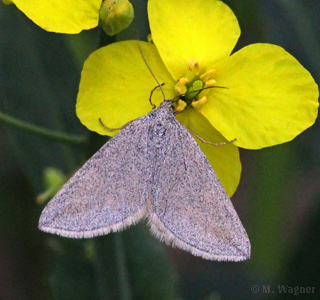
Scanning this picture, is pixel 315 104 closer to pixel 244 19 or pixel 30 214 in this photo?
pixel 244 19

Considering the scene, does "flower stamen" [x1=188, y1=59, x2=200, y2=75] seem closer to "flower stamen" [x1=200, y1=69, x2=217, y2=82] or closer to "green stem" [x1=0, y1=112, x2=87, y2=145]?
"flower stamen" [x1=200, y1=69, x2=217, y2=82]

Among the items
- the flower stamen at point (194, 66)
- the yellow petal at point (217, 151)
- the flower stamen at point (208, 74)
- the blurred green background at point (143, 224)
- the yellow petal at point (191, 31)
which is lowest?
the blurred green background at point (143, 224)

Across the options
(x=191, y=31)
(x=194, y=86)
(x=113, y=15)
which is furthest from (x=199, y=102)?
(x=113, y=15)

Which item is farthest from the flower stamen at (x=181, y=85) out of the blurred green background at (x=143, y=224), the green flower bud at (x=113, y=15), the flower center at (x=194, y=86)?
the blurred green background at (x=143, y=224)

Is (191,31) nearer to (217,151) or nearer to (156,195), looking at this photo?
(217,151)

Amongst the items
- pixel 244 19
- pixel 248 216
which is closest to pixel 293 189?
pixel 248 216

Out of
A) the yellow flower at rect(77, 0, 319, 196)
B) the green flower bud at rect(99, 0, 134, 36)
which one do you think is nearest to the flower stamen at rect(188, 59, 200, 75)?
the yellow flower at rect(77, 0, 319, 196)

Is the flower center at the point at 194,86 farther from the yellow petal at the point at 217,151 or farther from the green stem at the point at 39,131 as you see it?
the green stem at the point at 39,131
